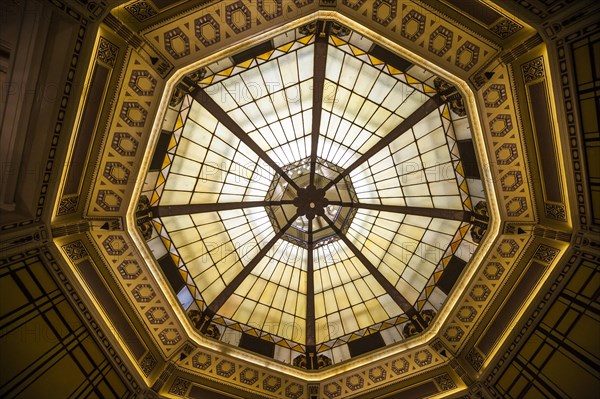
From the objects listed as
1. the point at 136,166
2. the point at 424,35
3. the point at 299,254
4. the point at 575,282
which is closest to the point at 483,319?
the point at 575,282

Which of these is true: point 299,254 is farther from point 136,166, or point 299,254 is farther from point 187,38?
point 187,38

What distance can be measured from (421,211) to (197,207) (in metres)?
7.49

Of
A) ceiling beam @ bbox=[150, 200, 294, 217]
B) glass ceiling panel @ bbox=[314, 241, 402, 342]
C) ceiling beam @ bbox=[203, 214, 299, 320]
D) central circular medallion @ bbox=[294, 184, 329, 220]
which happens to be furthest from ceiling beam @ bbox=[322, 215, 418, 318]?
ceiling beam @ bbox=[150, 200, 294, 217]

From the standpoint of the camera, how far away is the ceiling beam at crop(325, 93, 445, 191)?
11761 millimetres

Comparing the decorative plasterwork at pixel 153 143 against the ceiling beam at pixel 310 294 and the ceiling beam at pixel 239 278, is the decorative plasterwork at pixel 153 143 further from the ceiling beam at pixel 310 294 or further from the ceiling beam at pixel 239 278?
the ceiling beam at pixel 310 294

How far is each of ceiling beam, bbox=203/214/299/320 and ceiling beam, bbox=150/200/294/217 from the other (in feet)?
3.79

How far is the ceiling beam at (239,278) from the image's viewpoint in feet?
45.6

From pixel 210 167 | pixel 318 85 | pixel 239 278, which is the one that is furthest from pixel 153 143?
pixel 239 278

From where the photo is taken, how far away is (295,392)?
13.9m

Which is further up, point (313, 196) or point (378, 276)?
point (313, 196)

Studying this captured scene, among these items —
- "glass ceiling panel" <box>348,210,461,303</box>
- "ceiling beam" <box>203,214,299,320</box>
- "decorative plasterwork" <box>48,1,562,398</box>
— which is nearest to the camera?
"decorative plasterwork" <box>48,1,562,398</box>

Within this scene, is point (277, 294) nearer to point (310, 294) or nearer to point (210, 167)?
point (310, 294)

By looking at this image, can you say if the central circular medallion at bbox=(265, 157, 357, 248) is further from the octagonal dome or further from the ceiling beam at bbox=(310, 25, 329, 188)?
the ceiling beam at bbox=(310, 25, 329, 188)

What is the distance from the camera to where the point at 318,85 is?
39.9 ft
